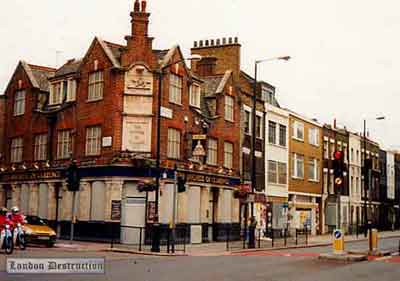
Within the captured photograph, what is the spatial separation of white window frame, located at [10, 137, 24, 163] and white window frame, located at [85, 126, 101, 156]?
758cm

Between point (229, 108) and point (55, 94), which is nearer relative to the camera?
point (55, 94)

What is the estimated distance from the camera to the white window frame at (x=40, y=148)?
40219mm

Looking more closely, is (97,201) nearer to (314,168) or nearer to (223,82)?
(223,82)

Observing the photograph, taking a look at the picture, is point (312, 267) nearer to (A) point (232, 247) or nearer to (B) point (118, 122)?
(A) point (232, 247)

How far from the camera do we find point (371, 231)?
30438 mm

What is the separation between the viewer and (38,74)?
1702 inches

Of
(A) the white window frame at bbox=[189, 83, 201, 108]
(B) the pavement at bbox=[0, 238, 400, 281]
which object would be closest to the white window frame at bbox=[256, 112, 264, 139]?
(A) the white window frame at bbox=[189, 83, 201, 108]

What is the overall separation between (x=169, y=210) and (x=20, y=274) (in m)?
20.1

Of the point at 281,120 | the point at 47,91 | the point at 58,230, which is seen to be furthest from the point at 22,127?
the point at 281,120

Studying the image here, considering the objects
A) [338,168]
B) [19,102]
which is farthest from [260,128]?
[338,168]

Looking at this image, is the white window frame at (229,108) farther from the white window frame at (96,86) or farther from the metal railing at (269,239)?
Answer: the white window frame at (96,86)

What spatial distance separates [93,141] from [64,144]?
321 cm

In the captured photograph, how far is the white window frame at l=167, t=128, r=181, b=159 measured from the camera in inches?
1452

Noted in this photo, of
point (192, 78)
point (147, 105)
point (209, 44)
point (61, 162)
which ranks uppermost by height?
point (209, 44)
